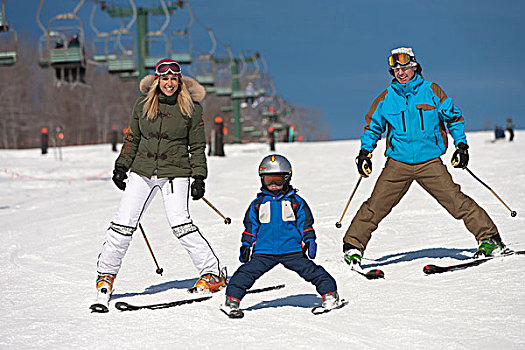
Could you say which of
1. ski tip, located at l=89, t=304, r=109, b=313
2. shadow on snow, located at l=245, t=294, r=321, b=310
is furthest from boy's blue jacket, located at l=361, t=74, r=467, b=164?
ski tip, located at l=89, t=304, r=109, b=313

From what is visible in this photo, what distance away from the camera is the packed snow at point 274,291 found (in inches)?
134

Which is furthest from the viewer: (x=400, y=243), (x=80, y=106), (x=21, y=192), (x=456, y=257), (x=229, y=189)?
(x=80, y=106)

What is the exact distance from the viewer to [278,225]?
3984mm

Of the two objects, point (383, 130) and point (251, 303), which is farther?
point (383, 130)

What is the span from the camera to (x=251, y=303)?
4316 millimetres

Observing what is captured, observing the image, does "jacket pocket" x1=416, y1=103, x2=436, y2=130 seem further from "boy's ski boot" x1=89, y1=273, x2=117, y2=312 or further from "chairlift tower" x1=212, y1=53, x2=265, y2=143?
"chairlift tower" x1=212, y1=53, x2=265, y2=143

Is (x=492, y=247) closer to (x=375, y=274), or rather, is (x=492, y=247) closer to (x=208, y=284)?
(x=375, y=274)

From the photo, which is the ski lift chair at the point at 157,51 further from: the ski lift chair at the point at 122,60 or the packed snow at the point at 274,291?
the packed snow at the point at 274,291

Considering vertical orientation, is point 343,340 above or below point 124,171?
below

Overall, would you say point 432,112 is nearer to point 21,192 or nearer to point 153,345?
point 153,345

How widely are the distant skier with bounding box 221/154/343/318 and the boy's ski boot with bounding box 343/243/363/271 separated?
109 cm

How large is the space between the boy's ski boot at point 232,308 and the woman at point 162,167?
0.63 meters

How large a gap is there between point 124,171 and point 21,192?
36.2 feet

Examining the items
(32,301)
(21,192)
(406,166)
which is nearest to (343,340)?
(406,166)
